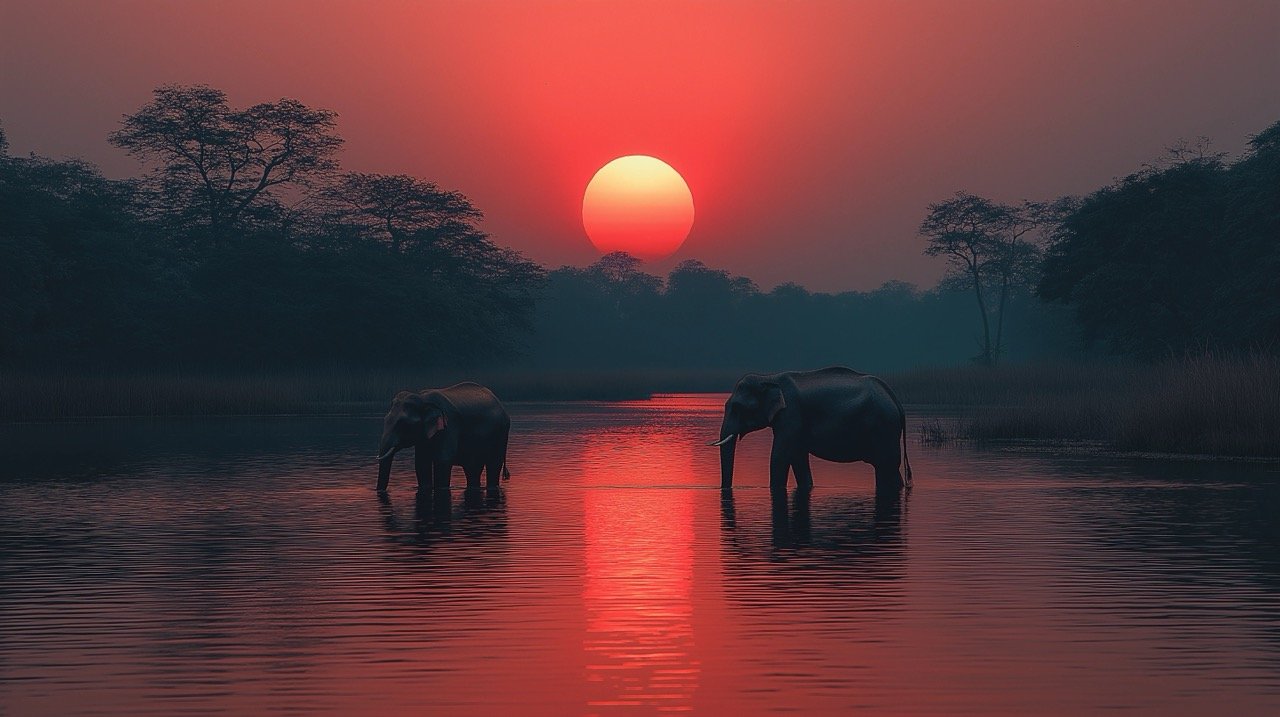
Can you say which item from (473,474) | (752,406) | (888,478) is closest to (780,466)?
(752,406)

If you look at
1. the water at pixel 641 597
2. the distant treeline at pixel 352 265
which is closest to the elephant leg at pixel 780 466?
the water at pixel 641 597

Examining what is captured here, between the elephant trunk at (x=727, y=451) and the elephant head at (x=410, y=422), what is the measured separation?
12.9 ft

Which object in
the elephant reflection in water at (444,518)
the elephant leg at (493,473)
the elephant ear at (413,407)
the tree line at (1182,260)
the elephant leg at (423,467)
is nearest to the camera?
the elephant reflection in water at (444,518)

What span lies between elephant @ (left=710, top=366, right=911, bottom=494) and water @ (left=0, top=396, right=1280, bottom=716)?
501 mm

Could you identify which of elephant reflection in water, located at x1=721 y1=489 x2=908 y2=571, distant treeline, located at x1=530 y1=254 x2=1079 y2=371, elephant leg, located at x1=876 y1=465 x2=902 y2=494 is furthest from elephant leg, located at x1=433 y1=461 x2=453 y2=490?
distant treeline, located at x1=530 y1=254 x2=1079 y2=371

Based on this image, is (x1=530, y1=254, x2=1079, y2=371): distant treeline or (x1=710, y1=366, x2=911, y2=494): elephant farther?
(x1=530, y1=254, x2=1079, y2=371): distant treeline

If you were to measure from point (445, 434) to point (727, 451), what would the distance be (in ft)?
13.2

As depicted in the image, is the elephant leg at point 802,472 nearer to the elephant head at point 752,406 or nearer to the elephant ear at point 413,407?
the elephant head at point 752,406

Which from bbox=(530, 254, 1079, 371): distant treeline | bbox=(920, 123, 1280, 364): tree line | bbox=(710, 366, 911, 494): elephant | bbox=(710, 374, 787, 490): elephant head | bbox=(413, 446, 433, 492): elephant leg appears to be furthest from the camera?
bbox=(530, 254, 1079, 371): distant treeline

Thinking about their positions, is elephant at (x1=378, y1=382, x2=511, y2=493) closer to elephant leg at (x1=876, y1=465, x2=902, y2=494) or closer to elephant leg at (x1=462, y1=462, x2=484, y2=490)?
elephant leg at (x1=462, y1=462, x2=484, y2=490)

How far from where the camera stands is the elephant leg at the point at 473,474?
2367 centimetres

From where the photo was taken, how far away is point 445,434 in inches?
891

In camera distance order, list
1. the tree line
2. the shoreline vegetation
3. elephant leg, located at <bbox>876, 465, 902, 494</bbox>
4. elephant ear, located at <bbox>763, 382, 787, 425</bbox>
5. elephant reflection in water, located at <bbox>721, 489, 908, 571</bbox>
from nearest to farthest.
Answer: elephant reflection in water, located at <bbox>721, 489, 908, 571</bbox>
elephant ear, located at <bbox>763, 382, 787, 425</bbox>
elephant leg, located at <bbox>876, 465, 902, 494</bbox>
the shoreline vegetation
the tree line

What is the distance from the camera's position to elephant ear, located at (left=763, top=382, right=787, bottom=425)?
2256cm
